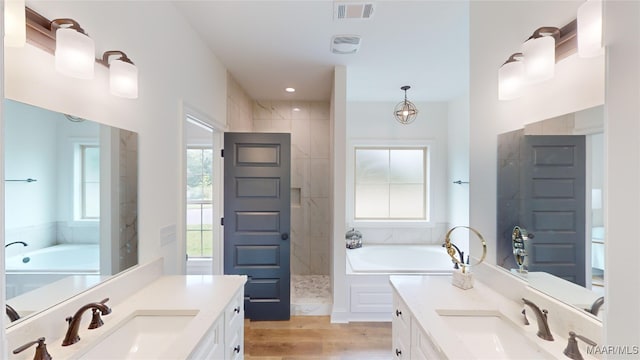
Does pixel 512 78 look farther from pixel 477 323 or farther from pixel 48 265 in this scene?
pixel 48 265

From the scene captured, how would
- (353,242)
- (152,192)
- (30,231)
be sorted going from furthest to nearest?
(353,242) → (152,192) → (30,231)

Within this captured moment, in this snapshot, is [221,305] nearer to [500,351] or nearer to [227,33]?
[500,351]

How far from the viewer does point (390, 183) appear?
4652mm

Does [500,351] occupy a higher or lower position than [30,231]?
lower

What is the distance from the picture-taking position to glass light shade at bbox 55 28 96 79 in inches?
43.3

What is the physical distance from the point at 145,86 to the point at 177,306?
4.00 ft

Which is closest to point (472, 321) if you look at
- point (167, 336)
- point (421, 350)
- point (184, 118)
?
point (421, 350)

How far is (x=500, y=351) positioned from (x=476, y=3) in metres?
1.94

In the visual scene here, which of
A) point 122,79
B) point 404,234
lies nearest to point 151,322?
point 122,79

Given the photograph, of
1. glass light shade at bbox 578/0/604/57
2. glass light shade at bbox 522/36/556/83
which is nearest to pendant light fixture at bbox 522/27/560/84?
glass light shade at bbox 522/36/556/83

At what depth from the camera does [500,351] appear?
1.24 meters

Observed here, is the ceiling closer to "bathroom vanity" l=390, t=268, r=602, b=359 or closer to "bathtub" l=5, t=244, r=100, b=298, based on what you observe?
"bathtub" l=5, t=244, r=100, b=298

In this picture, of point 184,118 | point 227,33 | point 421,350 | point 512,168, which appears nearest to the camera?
point 421,350

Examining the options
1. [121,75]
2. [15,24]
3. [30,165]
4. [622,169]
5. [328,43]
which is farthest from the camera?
[328,43]
